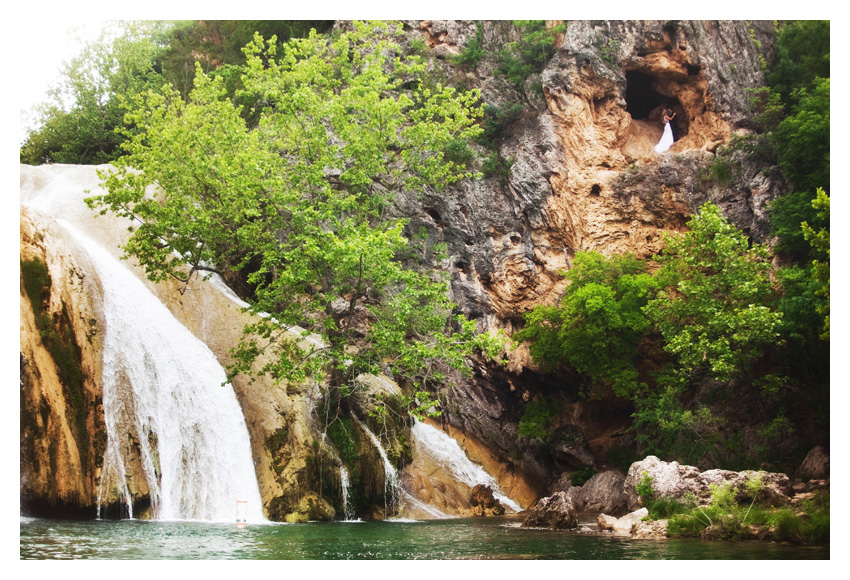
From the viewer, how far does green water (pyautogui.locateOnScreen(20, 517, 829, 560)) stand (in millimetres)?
8203

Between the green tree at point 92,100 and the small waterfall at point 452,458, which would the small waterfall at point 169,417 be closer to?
the small waterfall at point 452,458

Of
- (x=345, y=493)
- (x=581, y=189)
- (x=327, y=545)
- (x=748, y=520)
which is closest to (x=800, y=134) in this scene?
(x=581, y=189)

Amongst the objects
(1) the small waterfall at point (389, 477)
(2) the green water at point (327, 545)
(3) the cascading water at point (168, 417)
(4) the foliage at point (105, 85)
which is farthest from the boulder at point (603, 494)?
(4) the foliage at point (105, 85)

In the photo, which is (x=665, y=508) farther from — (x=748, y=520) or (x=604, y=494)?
(x=604, y=494)

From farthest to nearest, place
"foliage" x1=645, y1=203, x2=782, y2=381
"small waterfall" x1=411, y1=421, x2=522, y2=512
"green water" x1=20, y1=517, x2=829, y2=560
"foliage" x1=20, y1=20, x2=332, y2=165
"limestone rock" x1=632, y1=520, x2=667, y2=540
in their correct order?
"foliage" x1=20, y1=20, x2=332, y2=165 → "small waterfall" x1=411, y1=421, x2=522, y2=512 → "foliage" x1=645, y1=203, x2=782, y2=381 → "limestone rock" x1=632, y1=520, x2=667, y2=540 → "green water" x1=20, y1=517, x2=829, y2=560

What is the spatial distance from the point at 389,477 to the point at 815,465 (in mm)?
9070

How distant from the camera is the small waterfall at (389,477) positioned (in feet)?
48.3

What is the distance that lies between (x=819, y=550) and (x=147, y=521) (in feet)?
32.1

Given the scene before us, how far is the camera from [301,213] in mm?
13602

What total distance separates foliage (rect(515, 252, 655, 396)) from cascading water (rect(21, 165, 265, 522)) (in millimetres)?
10221

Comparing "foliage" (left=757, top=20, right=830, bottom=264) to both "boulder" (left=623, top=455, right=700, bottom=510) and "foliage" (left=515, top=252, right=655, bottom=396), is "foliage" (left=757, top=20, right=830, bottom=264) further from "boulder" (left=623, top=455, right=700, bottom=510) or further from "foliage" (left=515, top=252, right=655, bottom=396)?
"boulder" (left=623, top=455, right=700, bottom=510)

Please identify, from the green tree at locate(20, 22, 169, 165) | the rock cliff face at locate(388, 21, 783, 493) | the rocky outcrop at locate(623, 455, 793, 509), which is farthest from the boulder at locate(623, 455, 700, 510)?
the green tree at locate(20, 22, 169, 165)

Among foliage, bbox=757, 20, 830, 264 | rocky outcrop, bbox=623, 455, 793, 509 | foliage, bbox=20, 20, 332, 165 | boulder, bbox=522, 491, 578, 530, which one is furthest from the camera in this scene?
foliage, bbox=20, 20, 332, 165

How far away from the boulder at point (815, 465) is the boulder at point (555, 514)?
5556 millimetres
